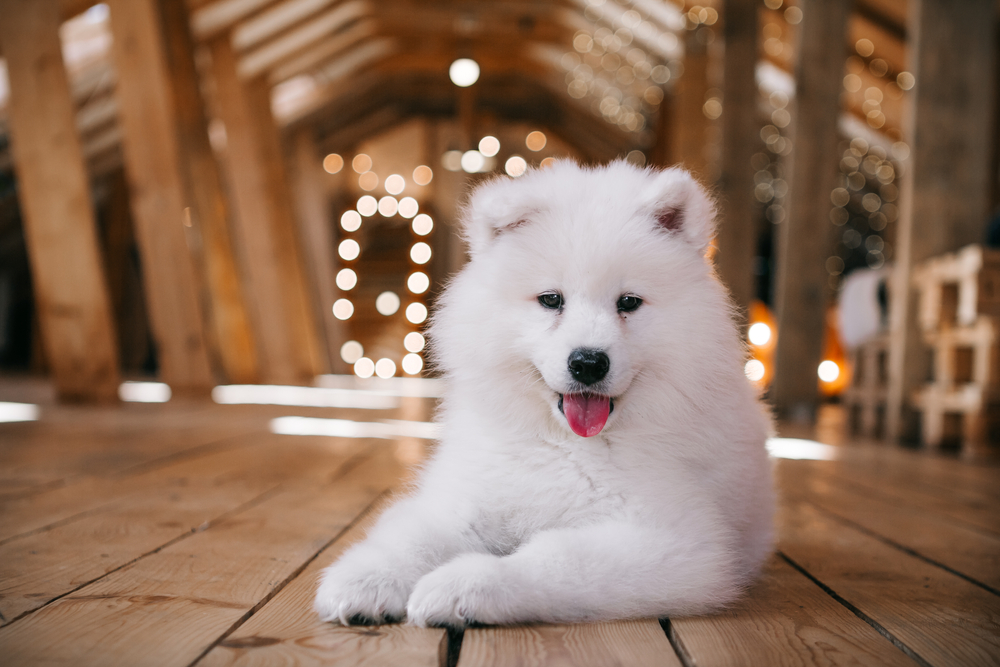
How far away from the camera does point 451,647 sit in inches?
42.9

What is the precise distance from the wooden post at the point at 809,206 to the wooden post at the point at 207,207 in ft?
13.3

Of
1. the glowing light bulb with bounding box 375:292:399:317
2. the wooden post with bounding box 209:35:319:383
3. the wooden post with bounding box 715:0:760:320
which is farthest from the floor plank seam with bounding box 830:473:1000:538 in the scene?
the glowing light bulb with bounding box 375:292:399:317

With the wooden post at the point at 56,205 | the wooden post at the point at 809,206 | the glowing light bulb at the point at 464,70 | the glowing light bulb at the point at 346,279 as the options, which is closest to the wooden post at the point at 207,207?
the wooden post at the point at 56,205

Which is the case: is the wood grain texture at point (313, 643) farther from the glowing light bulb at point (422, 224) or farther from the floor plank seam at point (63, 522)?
the glowing light bulb at point (422, 224)

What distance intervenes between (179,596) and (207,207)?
5.84 meters

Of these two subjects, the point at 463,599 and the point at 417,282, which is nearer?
the point at 463,599

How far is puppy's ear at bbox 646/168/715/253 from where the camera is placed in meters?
1.37

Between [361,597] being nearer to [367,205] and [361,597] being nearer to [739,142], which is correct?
[739,142]

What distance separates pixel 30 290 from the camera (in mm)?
10789

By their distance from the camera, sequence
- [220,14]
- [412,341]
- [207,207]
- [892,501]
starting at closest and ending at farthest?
[892,501]
[207,207]
[220,14]
[412,341]

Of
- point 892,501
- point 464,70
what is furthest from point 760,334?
point 892,501

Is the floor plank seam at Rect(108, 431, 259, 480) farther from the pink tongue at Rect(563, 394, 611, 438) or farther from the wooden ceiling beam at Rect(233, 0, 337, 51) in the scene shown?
the wooden ceiling beam at Rect(233, 0, 337, 51)

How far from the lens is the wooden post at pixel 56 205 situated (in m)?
4.13

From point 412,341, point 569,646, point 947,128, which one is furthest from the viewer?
point 412,341
